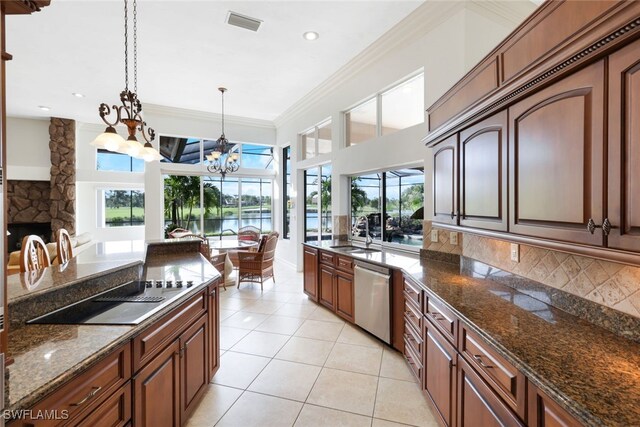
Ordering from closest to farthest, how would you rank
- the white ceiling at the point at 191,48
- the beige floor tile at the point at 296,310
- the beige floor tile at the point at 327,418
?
the beige floor tile at the point at 327,418 → the white ceiling at the point at 191,48 → the beige floor tile at the point at 296,310

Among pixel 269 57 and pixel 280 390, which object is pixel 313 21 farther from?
pixel 280 390

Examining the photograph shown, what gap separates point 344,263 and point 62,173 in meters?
8.05

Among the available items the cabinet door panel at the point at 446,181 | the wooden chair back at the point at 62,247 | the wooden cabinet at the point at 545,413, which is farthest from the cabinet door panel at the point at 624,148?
the wooden chair back at the point at 62,247

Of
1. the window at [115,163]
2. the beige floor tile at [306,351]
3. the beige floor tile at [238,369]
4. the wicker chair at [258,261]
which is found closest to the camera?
the beige floor tile at [238,369]

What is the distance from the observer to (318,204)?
6078 mm

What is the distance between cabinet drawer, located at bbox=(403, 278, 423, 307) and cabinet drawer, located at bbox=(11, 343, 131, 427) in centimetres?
197

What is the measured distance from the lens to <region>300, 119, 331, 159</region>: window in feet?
18.9

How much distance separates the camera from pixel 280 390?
8.09 feet

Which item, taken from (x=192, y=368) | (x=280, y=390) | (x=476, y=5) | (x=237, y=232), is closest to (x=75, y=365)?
(x=192, y=368)

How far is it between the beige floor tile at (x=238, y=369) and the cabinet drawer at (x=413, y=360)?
1.35m

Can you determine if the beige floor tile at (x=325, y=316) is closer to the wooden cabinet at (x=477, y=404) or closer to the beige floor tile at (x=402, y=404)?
the beige floor tile at (x=402, y=404)

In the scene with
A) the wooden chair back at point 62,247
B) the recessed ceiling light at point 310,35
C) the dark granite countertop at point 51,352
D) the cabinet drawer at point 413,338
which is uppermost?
the recessed ceiling light at point 310,35

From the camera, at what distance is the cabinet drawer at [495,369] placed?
1181mm

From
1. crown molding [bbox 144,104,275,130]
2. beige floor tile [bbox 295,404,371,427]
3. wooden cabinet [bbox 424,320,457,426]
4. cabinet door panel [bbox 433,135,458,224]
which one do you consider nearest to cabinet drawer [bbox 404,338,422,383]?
wooden cabinet [bbox 424,320,457,426]
